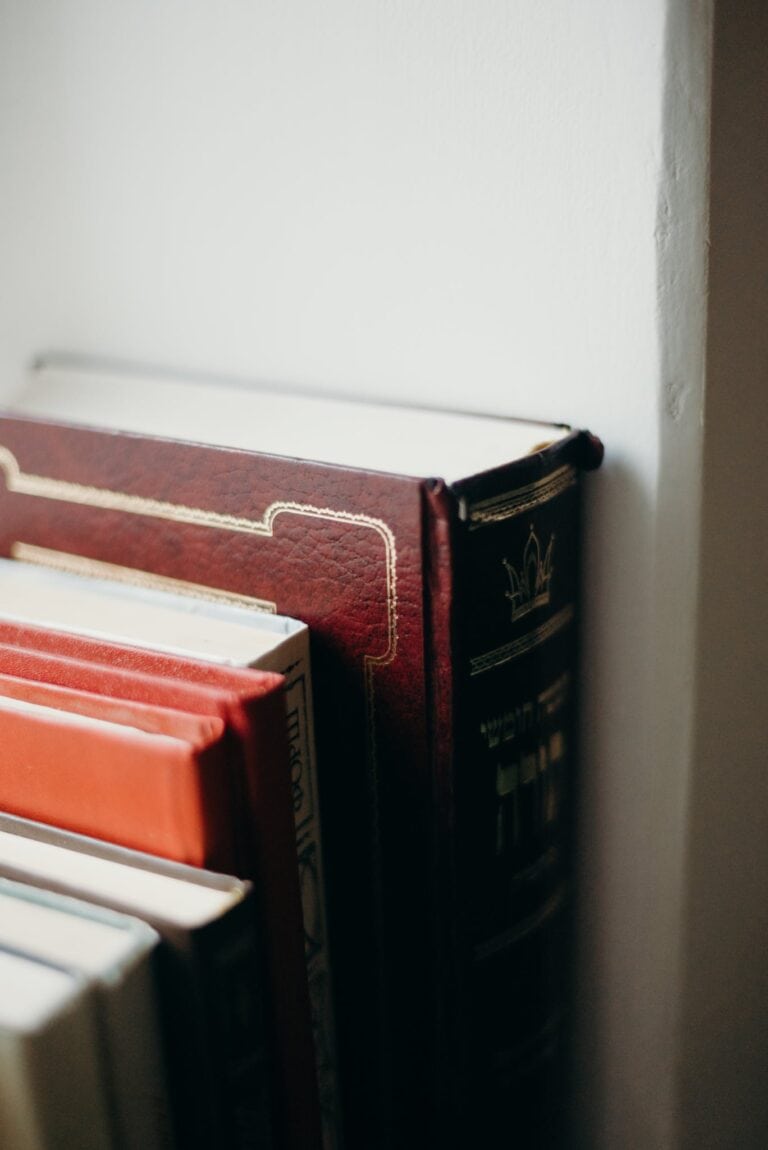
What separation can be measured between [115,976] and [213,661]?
0.15 metres

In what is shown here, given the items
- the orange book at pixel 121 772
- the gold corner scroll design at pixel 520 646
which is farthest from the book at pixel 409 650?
the orange book at pixel 121 772

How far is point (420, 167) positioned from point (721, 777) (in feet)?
1.14

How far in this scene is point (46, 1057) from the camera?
405mm

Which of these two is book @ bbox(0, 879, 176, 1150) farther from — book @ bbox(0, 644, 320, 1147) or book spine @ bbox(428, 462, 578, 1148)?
book spine @ bbox(428, 462, 578, 1148)

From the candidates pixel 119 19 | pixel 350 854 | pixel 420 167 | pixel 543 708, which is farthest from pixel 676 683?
pixel 119 19

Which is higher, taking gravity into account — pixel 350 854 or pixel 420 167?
pixel 420 167

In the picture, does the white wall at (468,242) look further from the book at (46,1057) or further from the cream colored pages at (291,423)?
the book at (46,1057)

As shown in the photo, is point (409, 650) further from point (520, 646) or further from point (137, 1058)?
point (137, 1058)

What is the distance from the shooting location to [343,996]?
0.63 m

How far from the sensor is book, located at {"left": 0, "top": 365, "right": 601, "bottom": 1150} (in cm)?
55

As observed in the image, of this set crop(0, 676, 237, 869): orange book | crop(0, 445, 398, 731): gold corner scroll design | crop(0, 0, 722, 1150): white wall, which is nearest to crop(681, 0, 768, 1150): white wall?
crop(0, 0, 722, 1150): white wall

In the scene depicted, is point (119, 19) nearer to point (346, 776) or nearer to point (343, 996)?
point (346, 776)

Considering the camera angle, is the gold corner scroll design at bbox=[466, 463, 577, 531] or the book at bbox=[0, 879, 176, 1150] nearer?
the book at bbox=[0, 879, 176, 1150]

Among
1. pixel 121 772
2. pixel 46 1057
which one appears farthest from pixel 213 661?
pixel 46 1057
